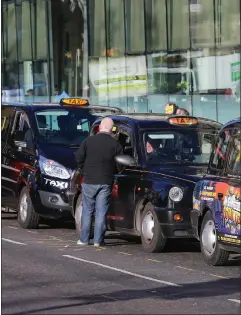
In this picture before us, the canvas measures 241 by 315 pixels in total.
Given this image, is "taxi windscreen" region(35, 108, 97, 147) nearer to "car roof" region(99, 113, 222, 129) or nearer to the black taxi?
the black taxi

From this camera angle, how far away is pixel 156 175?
14641mm

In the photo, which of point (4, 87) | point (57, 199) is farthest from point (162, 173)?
point (4, 87)

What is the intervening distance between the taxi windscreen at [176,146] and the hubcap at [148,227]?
0.91 metres

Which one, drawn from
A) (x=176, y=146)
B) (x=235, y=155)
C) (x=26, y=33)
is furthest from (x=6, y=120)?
(x=26, y=33)

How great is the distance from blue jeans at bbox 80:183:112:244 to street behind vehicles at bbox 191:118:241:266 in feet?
5.99

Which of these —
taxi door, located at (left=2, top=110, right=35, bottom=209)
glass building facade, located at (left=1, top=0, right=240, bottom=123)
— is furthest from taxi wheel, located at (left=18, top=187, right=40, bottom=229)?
glass building facade, located at (left=1, top=0, right=240, bottom=123)

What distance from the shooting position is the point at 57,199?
17625 mm

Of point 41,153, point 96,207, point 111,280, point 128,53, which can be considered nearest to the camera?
point 111,280

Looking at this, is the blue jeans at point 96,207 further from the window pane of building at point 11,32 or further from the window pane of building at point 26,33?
the window pane of building at point 11,32

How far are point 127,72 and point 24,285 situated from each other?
21.4 metres

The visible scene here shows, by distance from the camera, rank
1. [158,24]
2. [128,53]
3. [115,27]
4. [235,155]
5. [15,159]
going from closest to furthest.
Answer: [235,155] < [15,159] < [158,24] < [128,53] < [115,27]

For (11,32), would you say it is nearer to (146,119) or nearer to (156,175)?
(146,119)

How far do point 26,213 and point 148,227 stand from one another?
3.91m

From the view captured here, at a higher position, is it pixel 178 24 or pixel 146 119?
pixel 178 24
